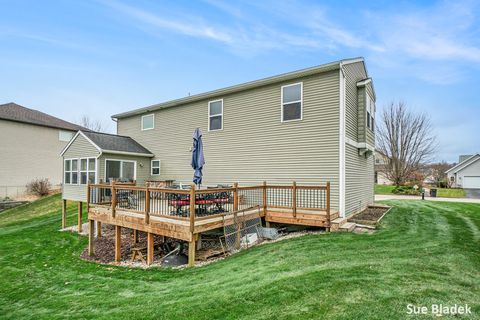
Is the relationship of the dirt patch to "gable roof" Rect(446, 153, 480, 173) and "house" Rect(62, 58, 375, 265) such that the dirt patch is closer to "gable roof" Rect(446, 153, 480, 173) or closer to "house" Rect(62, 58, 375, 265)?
"house" Rect(62, 58, 375, 265)

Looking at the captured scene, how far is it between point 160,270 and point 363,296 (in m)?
4.72

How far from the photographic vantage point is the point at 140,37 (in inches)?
678

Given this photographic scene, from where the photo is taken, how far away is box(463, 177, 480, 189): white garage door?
34.8 m

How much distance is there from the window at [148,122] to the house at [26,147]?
44.3 ft

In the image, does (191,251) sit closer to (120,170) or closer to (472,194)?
(120,170)

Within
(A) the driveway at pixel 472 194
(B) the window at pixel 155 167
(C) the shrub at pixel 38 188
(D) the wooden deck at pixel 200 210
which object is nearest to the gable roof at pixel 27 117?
(C) the shrub at pixel 38 188

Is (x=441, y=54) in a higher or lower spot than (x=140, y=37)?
lower

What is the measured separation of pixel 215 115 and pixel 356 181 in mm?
6496

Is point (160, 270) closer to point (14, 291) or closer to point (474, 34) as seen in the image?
point (14, 291)

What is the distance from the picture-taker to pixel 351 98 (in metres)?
9.34

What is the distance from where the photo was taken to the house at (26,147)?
65.5 ft

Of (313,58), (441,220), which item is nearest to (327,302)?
(441,220)

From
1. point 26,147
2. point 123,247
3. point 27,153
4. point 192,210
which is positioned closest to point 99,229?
point 123,247

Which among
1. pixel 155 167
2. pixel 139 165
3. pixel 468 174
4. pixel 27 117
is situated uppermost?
pixel 27 117
